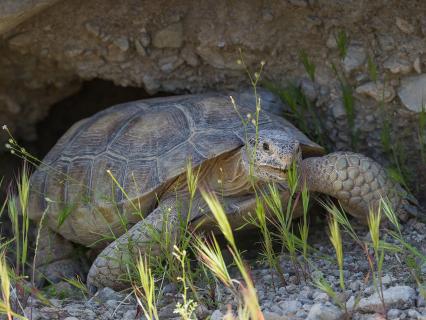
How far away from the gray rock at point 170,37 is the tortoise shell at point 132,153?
0.44 metres

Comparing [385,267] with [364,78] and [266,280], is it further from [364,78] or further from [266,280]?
[364,78]

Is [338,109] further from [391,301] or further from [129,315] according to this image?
[129,315]

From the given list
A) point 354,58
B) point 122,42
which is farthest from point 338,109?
point 122,42

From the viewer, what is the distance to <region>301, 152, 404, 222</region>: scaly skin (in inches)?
148

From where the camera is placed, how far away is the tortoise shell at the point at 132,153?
12.6 feet

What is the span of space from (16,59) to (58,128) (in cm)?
98

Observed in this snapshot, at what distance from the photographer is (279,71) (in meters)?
4.57

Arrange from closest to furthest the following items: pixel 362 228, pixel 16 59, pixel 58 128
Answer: pixel 362 228
pixel 16 59
pixel 58 128

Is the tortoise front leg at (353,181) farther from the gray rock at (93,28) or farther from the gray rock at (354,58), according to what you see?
the gray rock at (93,28)

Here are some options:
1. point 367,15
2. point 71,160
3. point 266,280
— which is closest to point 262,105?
point 367,15

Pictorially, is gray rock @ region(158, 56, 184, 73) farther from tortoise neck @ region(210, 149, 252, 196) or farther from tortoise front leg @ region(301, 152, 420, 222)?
tortoise front leg @ region(301, 152, 420, 222)

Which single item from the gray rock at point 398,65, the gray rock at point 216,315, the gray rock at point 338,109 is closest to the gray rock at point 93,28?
the gray rock at point 338,109

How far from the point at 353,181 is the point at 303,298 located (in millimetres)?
1054

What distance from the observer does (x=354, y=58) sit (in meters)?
4.20
